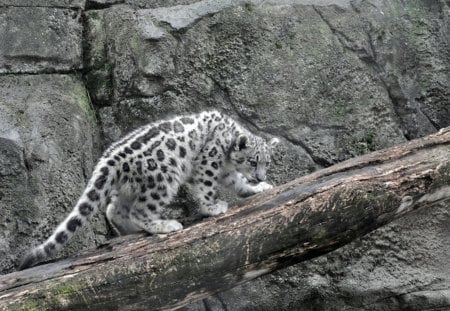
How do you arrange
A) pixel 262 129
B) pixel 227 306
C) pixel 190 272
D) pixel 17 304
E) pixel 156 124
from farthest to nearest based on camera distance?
pixel 262 129 < pixel 227 306 < pixel 156 124 < pixel 190 272 < pixel 17 304

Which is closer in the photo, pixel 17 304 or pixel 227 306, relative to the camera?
pixel 17 304

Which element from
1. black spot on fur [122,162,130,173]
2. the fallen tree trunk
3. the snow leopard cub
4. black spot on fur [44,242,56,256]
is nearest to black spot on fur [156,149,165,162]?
the snow leopard cub

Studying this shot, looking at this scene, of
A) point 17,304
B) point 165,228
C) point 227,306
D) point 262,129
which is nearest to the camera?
point 17,304

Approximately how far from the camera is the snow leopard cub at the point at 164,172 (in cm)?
417

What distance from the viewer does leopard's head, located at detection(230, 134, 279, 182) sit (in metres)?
4.87

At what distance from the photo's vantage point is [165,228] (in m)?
4.11

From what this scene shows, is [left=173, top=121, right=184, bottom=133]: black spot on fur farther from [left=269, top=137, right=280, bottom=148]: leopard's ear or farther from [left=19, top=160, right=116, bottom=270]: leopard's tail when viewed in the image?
[left=269, top=137, right=280, bottom=148]: leopard's ear

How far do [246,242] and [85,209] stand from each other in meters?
0.97

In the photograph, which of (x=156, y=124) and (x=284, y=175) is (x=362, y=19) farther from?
(x=156, y=124)

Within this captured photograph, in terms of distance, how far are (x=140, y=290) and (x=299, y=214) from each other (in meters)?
0.98

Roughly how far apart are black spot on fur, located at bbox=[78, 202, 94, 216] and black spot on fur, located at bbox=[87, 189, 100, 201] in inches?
2.1

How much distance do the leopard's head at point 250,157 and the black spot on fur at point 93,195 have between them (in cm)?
108

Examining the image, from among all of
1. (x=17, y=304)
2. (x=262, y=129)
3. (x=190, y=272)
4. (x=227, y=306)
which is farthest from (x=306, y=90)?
(x=17, y=304)

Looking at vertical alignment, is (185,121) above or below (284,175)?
above
